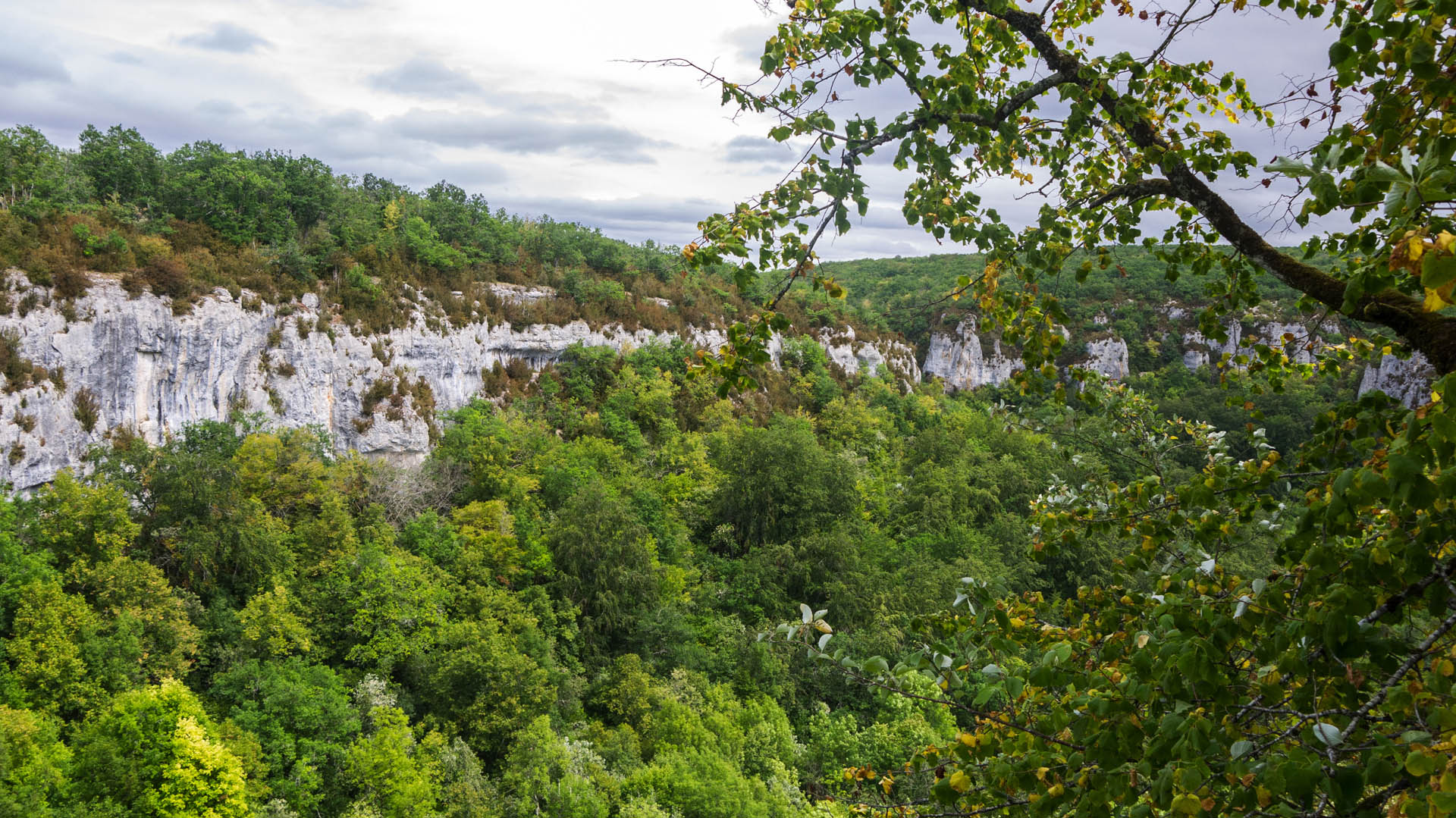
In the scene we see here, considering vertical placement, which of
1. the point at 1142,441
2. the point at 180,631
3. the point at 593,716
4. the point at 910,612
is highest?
the point at 1142,441

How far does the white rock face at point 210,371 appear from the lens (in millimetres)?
19719

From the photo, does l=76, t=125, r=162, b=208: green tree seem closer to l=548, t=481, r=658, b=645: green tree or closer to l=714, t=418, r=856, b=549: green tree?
l=548, t=481, r=658, b=645: green tree

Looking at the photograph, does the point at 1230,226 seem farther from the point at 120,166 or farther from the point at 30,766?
the point at 120,166

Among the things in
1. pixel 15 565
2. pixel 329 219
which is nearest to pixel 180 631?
pixel 15 565

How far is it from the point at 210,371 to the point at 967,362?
64645 mm

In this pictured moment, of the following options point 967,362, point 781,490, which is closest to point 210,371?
point 781,490

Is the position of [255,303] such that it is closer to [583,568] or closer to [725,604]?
[583,568]

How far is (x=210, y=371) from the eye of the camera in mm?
23812

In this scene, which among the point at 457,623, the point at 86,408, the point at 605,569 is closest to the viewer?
the point at 457,623

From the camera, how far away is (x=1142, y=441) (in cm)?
550

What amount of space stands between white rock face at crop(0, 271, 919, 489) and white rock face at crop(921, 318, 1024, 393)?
51.6 metres

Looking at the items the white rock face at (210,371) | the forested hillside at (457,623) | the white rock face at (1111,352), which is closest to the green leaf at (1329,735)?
the forested hillside at (457,623)

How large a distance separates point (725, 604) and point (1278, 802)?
24.7 metres

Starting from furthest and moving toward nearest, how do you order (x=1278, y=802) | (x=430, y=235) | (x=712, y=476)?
(x=430, y=235)
(x=712, y=476)
(x=1278, y=802)
